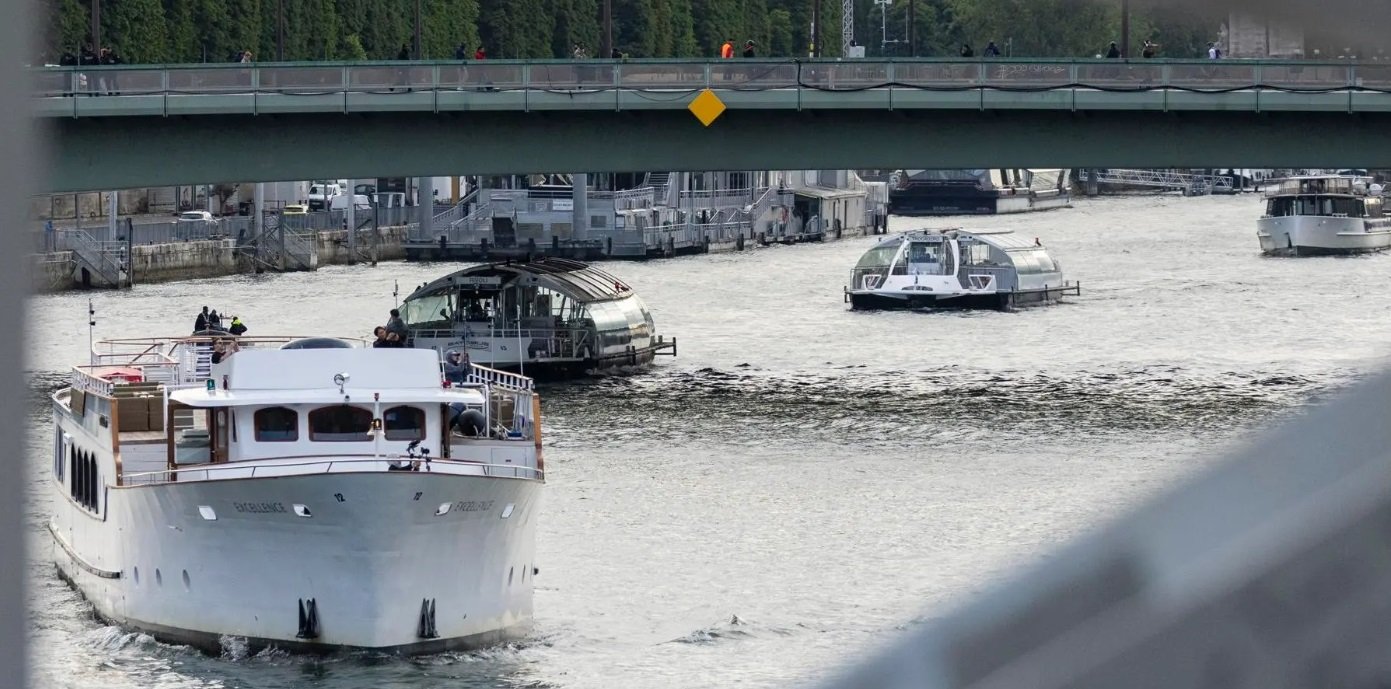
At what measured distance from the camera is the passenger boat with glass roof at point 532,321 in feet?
144

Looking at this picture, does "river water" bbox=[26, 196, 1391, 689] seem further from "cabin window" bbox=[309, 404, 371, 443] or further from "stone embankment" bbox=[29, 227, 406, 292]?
"cabin window" bbox=[309, 404, 371, 443]

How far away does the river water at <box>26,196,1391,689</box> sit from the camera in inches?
784

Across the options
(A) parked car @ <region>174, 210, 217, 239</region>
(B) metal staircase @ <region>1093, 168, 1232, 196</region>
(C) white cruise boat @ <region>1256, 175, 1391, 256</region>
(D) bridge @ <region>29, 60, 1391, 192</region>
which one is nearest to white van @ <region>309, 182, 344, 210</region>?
(A) parked car @ <region>174, 210, 217, 239</region>

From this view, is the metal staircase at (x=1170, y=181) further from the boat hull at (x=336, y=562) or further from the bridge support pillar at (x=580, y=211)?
the boat hull at (x=336, y=562)

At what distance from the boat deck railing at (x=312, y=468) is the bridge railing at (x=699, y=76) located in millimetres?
11392

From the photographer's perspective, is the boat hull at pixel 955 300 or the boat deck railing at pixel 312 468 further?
the boat hull at pixel 955 300

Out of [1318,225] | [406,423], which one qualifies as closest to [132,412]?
[406,423]

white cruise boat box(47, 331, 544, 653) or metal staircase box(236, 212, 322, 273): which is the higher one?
metal staircase box(236, 212, 322, 273)

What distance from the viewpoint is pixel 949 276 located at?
60.7 metres

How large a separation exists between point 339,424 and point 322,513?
1.30 m

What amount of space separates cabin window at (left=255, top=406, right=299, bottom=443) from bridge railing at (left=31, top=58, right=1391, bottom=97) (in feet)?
35.5

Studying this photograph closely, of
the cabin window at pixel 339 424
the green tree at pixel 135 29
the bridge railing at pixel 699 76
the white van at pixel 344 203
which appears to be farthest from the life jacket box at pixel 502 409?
the white van at pixel 344 203

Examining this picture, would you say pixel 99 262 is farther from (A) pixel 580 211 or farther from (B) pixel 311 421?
(B) pixel 311 421

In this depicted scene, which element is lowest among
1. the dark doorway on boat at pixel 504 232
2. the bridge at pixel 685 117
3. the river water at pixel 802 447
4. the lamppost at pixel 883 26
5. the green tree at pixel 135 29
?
the river water at pixel 802 447
